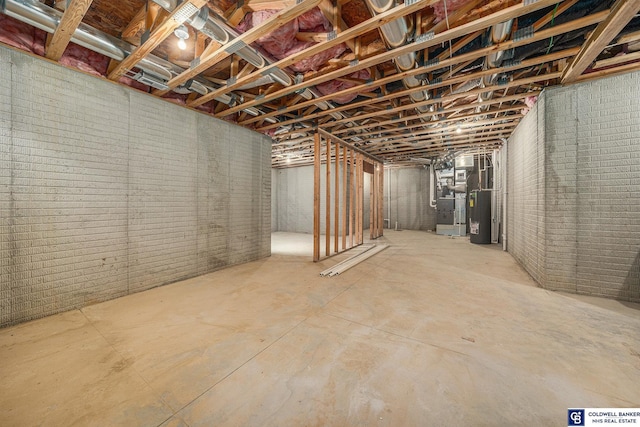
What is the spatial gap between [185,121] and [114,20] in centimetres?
126

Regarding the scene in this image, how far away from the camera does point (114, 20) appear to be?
2.17m

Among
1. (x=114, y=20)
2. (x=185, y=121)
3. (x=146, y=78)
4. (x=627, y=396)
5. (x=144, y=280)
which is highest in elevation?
(x=114, y=20)

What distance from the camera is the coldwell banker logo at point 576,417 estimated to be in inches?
44.6

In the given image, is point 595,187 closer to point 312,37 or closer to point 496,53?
point 496,53

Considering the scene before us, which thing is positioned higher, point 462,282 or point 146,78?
point 146,78

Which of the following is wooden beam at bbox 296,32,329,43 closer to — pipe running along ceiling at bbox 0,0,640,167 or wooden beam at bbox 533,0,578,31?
pipe running along ceiling at bbox 0,0,640,167

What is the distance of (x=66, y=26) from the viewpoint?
1823mm

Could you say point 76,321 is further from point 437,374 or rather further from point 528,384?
point 528,384

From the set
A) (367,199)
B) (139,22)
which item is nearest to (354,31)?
(139,22)

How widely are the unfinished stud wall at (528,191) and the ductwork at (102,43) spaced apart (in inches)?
170

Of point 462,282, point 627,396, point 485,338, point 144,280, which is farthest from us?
point 462,282

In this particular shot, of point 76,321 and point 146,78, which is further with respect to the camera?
point 146,78

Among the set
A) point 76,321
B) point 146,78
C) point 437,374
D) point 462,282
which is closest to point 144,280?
point 76,321

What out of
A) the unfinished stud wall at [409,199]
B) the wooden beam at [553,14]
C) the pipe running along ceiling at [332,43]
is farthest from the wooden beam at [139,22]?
the unfinished stud wall at [409,199]
